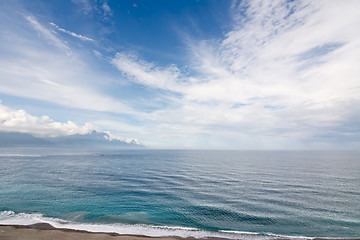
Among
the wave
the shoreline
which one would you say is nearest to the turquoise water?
the wave

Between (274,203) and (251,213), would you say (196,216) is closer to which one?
(251,213)

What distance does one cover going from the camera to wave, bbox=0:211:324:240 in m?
22.1

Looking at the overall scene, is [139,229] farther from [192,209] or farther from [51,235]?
[192,209]

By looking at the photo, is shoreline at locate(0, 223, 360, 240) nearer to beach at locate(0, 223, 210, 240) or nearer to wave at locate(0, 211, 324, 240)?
beach at locate(0, 223, 210, 240)

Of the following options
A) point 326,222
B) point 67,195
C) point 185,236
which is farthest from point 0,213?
point 326,222

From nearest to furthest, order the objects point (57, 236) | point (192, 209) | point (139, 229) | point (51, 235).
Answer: point (57, 236) → point (51, 235) → point (139, 229) → point (192, 209)

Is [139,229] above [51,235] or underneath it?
underneath

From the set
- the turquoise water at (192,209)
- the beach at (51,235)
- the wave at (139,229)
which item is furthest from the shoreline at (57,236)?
the turquoise water at (192,209)

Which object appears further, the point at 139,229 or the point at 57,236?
the point at 139,229

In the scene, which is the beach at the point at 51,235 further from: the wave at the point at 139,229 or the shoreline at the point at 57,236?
the wave at the point at 139,229

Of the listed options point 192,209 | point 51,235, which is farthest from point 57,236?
point 192,209

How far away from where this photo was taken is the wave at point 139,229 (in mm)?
22062

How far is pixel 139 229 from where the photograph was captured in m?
23.7

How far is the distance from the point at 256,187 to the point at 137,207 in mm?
31602
